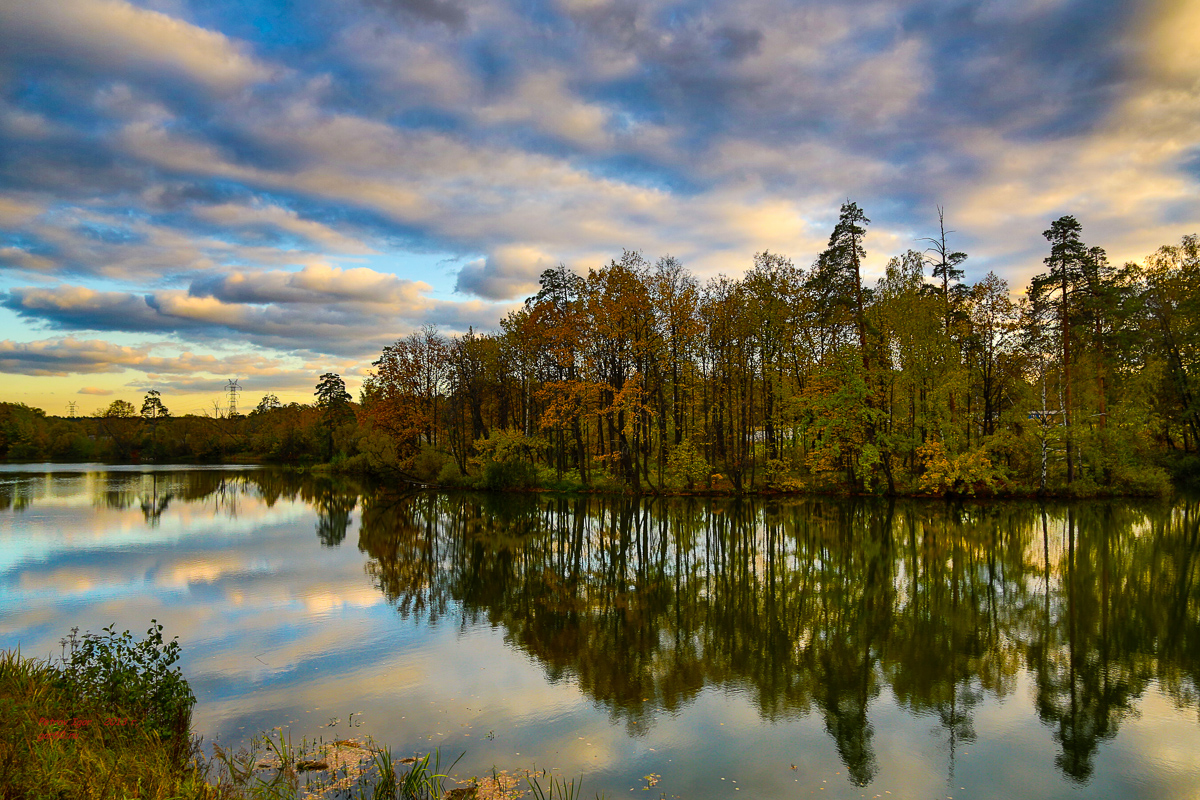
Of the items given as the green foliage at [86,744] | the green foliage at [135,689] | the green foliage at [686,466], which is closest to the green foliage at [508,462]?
the green foliage at [686,466]

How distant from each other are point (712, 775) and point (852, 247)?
3109cm

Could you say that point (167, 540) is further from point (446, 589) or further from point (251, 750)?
point (251, 750)

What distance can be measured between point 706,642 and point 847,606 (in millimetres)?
3862

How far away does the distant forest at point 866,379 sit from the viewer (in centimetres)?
3272

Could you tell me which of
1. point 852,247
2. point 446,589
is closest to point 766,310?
point 852,247

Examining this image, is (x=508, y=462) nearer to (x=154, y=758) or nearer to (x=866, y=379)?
(x=866, y=379)

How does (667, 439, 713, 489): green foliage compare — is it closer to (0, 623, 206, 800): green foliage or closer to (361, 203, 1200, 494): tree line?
(361, 203, 1200, 494): tree line

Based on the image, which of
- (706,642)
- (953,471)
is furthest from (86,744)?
(953,471)

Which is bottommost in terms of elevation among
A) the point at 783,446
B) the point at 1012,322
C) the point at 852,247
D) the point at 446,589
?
the point at 446,589

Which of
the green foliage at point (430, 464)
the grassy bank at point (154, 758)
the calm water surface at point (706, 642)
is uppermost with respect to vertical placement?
the green foliage at point (430, 464)

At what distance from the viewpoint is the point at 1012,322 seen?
116 ft

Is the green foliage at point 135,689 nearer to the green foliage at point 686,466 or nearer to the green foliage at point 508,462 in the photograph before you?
the green foliage at point 686,466

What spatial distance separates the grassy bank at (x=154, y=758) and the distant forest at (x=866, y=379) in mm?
27184

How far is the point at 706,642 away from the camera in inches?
467
